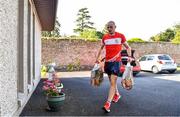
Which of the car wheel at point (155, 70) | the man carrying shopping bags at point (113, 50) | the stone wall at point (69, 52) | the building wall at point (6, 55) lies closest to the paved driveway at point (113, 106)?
the man carrying shopping bags at point (113, 50)

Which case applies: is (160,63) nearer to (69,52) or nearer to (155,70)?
(155,70)

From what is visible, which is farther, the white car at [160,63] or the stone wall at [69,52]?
the stone wall at [69,52]

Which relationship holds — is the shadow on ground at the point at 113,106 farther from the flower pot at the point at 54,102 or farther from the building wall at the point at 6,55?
the building wall at the point at 6,55

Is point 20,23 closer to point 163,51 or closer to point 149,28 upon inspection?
point 163,51

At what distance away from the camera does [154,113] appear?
557 cm

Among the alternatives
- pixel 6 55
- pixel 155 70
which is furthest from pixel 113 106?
pixel 155 70

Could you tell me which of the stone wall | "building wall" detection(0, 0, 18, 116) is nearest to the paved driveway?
"building wall" detection(0, 0, 18, 116)

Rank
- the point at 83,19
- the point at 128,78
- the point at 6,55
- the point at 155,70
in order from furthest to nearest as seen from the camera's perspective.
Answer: the point at 83,19 < the point at 155,70 < the point at 128,78 < the point at 6,55

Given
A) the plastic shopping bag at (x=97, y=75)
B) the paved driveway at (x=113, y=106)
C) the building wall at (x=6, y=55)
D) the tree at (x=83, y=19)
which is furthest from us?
the tree at (x=83, y=19)

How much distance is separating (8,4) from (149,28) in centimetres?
4496

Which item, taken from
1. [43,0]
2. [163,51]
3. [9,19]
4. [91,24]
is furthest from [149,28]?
[9,19]

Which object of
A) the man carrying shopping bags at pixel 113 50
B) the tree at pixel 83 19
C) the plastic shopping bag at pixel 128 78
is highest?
the tree at pixel 83 19

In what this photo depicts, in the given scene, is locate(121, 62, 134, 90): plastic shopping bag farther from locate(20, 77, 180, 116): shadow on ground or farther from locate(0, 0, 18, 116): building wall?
locate(0, 0, 18, 116): building wall

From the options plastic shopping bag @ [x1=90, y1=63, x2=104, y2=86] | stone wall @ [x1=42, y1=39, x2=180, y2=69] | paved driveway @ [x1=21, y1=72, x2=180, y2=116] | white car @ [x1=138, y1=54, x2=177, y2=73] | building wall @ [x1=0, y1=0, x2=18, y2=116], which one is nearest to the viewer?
building wall @ [x1=0, y1=0, x2=18, y2=116]
